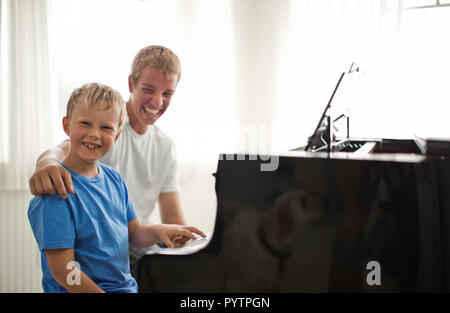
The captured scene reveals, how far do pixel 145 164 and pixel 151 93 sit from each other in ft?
1.05

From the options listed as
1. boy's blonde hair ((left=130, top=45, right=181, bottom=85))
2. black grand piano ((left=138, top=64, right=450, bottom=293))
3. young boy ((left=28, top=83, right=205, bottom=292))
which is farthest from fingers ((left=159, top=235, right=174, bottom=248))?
boy's blonde hair ((left=130, top=45, right=181, bottom=85))

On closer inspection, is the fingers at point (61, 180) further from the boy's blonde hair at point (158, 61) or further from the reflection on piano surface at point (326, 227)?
the boy's blonde hair at point (158, 61)

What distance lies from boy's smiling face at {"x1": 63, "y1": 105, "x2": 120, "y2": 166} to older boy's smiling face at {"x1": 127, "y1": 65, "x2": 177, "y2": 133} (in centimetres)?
50

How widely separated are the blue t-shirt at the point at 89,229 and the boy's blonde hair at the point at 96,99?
192 mm

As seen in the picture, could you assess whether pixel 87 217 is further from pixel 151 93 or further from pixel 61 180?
pixel 151 93

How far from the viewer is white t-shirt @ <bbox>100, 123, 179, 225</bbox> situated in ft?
5.82

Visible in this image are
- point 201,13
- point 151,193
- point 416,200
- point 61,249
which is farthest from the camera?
point 201,13

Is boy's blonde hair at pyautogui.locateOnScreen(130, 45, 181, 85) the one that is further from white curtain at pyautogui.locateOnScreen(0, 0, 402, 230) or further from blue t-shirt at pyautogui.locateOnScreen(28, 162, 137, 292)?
white curtain at pyautogui.locateOnScreen(0, 0, 402, 230)

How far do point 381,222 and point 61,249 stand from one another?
0.79 meters

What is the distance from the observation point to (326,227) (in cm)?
100

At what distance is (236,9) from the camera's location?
3686 mm

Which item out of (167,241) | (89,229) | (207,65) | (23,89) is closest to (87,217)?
(89,229)
